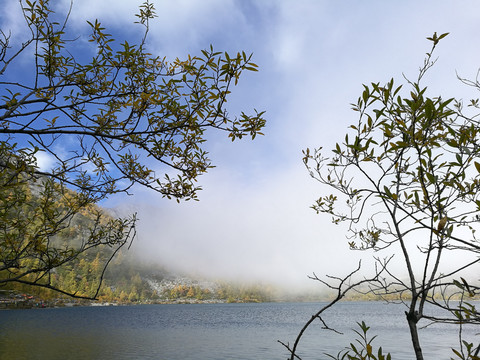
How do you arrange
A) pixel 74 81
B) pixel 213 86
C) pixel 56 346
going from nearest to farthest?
pixel 213 86, pixel 74 81, pixel 56 346

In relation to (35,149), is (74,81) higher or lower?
higher

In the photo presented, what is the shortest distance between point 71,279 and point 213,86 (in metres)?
233

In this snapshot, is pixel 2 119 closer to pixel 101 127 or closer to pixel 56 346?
pixel 101 127

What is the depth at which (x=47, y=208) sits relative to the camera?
458cm

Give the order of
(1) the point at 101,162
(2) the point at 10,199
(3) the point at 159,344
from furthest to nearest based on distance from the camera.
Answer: (3) the point at 159,344
(1) the point at 101,162
(2) the point at 10,199

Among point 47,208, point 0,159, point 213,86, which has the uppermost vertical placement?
point 213,86

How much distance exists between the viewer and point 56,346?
4128 centimetres

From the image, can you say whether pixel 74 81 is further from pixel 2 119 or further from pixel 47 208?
pixel 47 208

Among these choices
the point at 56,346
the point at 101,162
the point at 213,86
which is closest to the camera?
the point at 213,86

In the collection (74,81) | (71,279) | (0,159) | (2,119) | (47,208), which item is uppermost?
(74,81)

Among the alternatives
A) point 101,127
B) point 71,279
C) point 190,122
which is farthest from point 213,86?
point 71,279

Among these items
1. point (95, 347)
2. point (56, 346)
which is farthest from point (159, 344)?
point (56, 346)

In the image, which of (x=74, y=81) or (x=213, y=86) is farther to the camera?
(x=74, y=81)

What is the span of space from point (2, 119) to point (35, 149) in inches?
23.4
